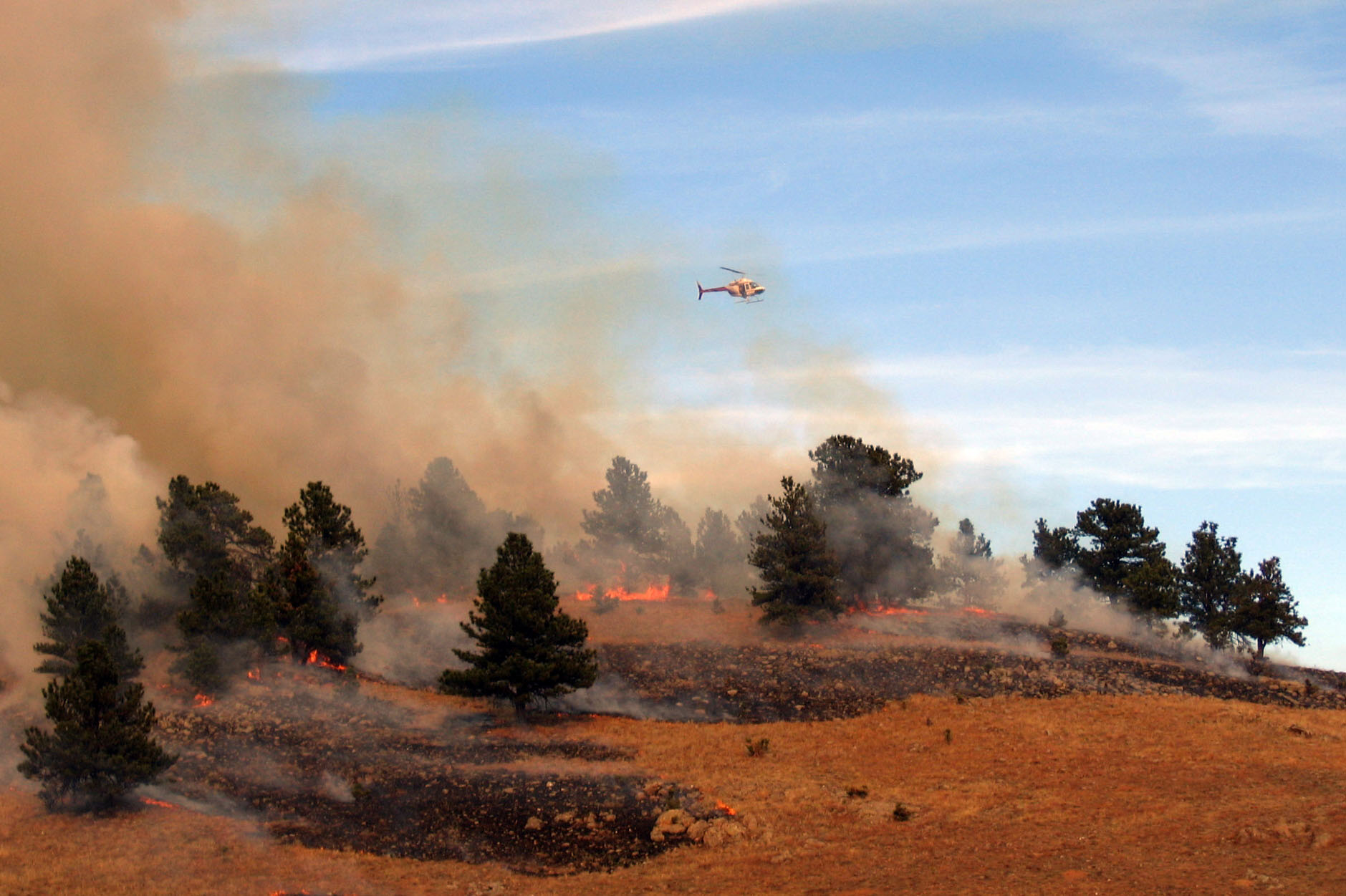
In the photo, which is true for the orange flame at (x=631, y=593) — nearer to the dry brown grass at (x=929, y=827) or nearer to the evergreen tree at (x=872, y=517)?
the evergreen tree at (x=872, y=517)

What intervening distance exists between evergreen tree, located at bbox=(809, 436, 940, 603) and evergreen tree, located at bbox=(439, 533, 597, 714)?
3515cm

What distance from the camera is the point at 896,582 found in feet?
288

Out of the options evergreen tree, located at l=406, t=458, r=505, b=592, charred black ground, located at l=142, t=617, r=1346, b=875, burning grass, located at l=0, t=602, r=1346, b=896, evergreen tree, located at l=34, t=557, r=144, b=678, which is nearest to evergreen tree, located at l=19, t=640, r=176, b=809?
burning grass, located at l=0, t=602, r=1346, b=896

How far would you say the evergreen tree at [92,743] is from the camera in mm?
40875

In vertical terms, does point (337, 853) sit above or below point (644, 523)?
below

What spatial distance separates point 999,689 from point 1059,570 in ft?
107

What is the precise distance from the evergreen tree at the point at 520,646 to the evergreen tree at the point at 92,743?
47.8 ft

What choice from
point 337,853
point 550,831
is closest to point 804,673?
point 550,831

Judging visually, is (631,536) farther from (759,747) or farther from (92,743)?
(92,743)

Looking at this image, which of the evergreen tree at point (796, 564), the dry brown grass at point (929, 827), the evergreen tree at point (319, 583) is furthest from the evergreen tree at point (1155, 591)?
the evergreen tree at point (319, 583)

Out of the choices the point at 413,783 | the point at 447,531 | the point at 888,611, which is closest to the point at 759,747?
the point at 413,783

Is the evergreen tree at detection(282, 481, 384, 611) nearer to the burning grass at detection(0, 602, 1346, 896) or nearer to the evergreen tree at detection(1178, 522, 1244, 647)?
the burning grass at detection(0, 602, 1346, 896)

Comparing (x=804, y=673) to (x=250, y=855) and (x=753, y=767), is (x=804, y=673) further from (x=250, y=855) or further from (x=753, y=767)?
(x=250, y=855)

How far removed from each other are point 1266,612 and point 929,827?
173 ft
